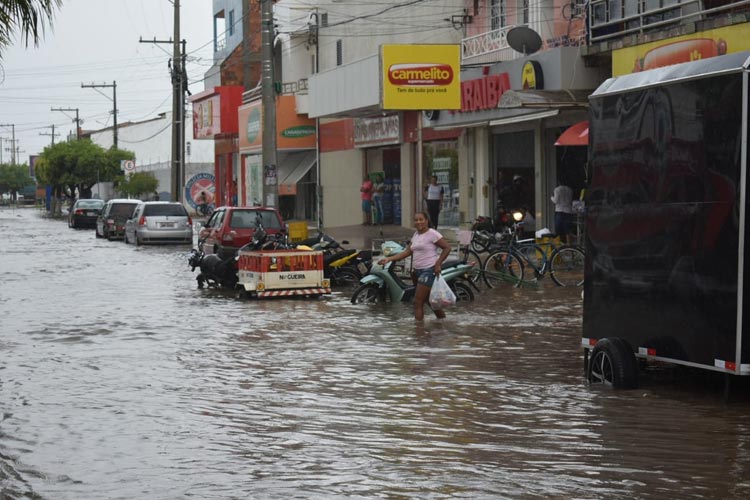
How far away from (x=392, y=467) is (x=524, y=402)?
294 centimetres

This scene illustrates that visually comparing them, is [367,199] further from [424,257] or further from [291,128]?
[424,257]

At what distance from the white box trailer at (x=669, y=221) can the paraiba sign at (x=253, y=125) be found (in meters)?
44.8

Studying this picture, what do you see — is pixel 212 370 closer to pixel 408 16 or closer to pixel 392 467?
pixel 392 467

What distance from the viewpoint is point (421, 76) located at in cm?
3269

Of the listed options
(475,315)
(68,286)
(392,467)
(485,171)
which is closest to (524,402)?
(392,467)

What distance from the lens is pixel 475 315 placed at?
18797 mm

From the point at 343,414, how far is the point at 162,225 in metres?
33.2

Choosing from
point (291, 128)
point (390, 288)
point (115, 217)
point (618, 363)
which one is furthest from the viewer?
point (291, 128)

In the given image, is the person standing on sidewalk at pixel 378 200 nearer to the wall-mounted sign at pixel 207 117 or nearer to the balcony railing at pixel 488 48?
the balcony railing at pixel 488 48

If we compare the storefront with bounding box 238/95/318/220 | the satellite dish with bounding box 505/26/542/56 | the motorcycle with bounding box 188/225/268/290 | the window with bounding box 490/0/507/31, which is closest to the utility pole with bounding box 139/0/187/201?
the storefront with bounding box 238/95/318/220

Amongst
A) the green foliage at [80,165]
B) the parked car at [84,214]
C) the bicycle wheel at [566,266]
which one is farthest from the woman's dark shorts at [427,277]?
the green foliage at [80,165]

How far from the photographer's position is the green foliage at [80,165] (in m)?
108

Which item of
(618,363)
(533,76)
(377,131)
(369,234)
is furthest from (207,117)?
(618,363)

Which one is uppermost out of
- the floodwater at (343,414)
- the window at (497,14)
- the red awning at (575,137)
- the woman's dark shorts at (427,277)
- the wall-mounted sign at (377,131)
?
the window at (497,14)
